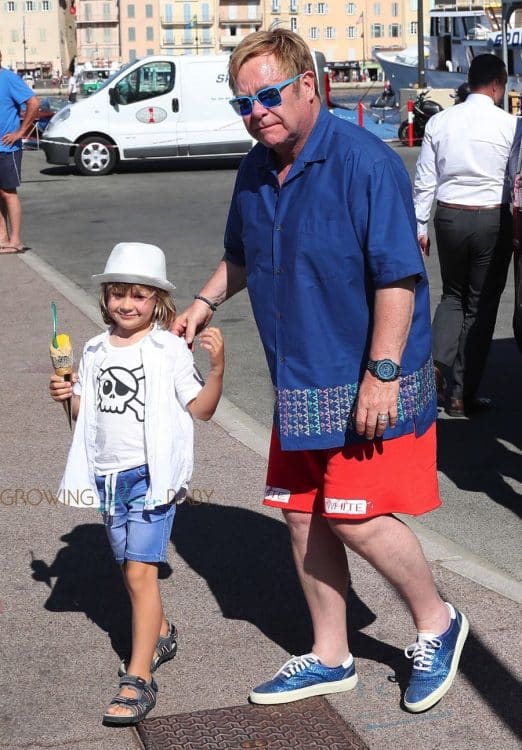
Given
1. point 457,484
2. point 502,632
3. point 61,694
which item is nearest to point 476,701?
point 502,632

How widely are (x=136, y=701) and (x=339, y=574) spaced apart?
0.69m

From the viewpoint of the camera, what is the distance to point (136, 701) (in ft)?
11.9

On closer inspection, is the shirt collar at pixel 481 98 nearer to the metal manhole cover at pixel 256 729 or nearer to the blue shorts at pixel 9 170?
the metal manhole cover at pixel 256 729

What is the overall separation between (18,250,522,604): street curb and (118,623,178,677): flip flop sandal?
1134mm

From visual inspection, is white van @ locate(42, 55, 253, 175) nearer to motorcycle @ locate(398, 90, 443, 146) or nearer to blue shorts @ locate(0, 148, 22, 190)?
motorcycle @ locate(398, 90, 443, 146)

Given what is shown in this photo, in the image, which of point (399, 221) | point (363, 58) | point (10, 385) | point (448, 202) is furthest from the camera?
point (363, 58)

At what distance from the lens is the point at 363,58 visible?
15975 centimetres

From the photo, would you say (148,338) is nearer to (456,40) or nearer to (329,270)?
(329,270)

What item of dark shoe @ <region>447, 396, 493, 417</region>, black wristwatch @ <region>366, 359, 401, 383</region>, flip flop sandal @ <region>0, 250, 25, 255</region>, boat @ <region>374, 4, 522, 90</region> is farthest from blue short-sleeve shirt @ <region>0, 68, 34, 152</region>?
boat @ <region>374, 4, 522, 90</region>

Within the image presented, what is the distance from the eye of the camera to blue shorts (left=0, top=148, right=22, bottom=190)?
40.5 ft

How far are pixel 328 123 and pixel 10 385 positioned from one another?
4.59 m

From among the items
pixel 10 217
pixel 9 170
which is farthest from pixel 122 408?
pixel 10 217

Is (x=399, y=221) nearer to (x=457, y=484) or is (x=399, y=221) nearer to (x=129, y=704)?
(x=129, y=704)

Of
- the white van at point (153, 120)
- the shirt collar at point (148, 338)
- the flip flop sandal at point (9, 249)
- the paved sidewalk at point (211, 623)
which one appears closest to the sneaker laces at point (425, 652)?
the paved sidewalk at point (211, 623)
